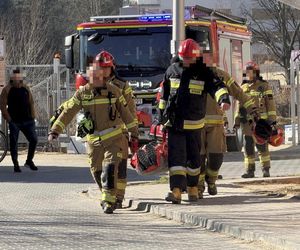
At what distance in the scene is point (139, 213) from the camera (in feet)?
35.6

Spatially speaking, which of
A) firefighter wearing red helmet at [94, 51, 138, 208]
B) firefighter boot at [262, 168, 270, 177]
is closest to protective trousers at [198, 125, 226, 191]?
firefighter wearing red helmet at [94, 51, 138, 208]

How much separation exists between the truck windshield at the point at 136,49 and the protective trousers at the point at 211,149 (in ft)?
20.9

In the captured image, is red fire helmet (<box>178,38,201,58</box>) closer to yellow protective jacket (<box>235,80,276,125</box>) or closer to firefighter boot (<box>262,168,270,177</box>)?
yellow protective jacket (<box>235,80,276,125</box>)

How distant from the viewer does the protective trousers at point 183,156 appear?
10.8 metres

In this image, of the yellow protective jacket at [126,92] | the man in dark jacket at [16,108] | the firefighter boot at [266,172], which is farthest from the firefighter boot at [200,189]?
the man in dark jacket at [16,108]

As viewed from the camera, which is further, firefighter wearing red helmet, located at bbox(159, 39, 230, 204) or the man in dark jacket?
the man in dark jacket

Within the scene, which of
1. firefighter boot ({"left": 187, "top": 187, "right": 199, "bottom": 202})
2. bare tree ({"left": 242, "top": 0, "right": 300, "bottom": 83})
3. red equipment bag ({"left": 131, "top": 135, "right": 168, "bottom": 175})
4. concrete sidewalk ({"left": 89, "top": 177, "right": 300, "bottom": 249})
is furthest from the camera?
bare tree ({"left": 242, "top": 0, "right": 300, "bottom": 83})

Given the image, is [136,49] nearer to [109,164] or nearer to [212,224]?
[109,164]

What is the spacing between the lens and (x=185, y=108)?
→ 1070 centimetres

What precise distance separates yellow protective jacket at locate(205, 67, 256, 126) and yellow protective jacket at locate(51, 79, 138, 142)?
4.42 ft

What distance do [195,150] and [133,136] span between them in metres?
0.86

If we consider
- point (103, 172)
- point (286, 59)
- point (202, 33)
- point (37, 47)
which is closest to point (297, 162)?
point (202, 33)

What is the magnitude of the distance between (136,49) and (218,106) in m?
6.64

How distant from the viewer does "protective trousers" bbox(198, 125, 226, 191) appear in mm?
11461
